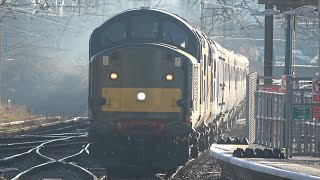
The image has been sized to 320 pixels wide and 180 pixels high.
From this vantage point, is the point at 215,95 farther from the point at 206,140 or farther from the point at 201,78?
the point at 201,78

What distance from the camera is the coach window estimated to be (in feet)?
51.5

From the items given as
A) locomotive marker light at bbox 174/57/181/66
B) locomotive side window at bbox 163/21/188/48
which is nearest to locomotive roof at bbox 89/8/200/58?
locomotive side window at bbox 163/21/188/48

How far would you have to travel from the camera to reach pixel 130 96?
15.1 metres

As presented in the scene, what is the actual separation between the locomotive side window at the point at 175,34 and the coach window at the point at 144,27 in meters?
0.21

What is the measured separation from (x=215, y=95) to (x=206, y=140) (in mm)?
1253

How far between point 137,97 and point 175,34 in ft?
5.46

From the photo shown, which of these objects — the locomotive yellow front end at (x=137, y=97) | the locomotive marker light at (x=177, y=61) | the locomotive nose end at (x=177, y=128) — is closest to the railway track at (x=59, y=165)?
the locomotive yellow front end at (x=137, y=97)

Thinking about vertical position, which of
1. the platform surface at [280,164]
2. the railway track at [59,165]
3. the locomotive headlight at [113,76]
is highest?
the locomotive headlight at [113,76]

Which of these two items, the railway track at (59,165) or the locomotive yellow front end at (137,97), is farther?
the railway track at (59,165)

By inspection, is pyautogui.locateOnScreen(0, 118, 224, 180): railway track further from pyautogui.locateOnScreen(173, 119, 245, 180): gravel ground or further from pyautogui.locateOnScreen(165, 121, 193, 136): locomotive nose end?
pyautogui.locateOnScreen(165, 121, 193, 136): locomotive nose end

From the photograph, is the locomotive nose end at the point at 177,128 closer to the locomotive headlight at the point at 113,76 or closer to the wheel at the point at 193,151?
the locomotive headlight at the point at 113,76

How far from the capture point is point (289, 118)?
13602mm

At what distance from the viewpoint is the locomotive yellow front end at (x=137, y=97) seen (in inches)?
592

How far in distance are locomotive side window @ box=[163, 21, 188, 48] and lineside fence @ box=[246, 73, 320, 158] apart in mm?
1757
